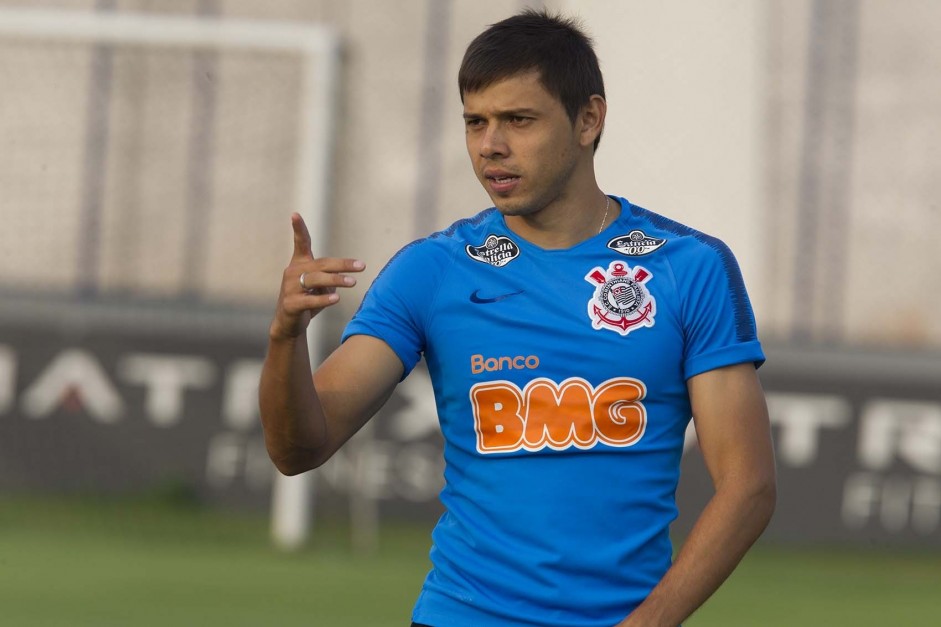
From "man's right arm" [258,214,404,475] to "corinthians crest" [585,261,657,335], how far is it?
422 mm

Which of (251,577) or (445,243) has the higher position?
(445,243)

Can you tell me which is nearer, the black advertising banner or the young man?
the young man

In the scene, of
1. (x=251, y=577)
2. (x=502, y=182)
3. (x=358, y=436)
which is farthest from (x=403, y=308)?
(x=358, y=436)

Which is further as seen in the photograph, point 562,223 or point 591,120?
point 591,120

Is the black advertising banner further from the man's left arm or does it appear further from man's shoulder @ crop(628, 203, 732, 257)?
the man's left arm

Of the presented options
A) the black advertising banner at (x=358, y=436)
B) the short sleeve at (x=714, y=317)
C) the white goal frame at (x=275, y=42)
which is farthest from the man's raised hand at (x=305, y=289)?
the black advertising banner at (x=358, y=436)

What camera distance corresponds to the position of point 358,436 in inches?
341

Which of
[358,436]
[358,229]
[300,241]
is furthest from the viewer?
[358,229]

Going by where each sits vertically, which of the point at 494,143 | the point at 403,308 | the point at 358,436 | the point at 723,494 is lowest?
the point at 358,436

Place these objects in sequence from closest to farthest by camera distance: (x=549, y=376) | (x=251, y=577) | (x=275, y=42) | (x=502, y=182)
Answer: (x=549, y=376) → (x=502, y=182) → (x=251, y=577) → (x=275, y=42)

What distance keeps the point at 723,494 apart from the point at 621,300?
16.7 inches

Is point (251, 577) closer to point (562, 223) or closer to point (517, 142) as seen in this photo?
point (562, 223)

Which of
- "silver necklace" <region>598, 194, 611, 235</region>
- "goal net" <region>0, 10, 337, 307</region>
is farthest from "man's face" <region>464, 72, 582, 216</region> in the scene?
"goal net" <region>0, 10, 337, 307</region>

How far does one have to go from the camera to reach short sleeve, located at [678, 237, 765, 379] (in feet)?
9.23
